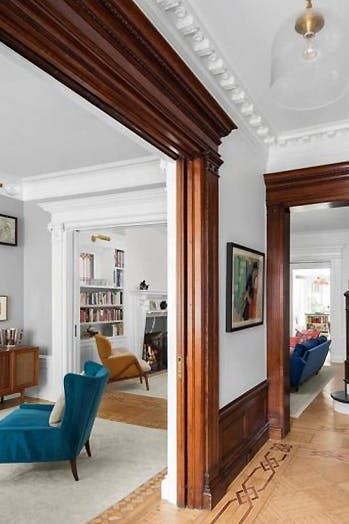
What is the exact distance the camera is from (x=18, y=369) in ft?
17.0

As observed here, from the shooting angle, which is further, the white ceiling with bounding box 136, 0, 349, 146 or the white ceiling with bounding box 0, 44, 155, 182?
the white ceiling with bounding box 0, 44, 155, 182

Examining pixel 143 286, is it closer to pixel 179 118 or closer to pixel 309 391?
pixel 309 391

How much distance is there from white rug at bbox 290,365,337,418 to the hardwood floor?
1.22 metres

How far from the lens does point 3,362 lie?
502 cm

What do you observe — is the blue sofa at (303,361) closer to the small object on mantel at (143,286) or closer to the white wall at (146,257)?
the small object on mantel at (143,286)

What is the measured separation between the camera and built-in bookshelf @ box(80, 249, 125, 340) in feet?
23.8

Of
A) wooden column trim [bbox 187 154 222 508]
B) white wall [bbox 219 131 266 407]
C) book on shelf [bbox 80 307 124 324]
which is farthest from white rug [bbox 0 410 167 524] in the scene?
book on shelf [bbox 80 307 124 324]

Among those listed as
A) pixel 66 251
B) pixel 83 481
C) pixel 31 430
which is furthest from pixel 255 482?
pixel 66 251

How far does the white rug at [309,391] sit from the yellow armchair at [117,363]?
2.11 meters

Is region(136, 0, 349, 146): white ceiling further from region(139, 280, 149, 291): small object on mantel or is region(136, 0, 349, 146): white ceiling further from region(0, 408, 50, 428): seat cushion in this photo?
region(139, 280, 149, 291): small object on mantel

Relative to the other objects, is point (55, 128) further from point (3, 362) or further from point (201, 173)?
point (3, 362)

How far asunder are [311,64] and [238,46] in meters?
1.32

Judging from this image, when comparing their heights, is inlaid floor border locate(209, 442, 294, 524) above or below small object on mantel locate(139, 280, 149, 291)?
below

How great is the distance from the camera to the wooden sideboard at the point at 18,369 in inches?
198
